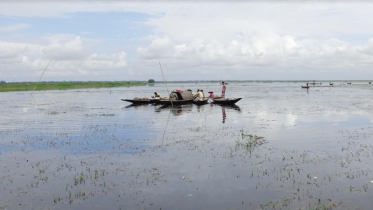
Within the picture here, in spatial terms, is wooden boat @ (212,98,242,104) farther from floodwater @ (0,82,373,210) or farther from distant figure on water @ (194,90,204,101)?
floodwater @ (0,82,373,210)

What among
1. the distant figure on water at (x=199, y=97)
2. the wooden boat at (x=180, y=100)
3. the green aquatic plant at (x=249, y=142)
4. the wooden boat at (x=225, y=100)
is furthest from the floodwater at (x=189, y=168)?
the distant figure on water at (x=199, y=97)

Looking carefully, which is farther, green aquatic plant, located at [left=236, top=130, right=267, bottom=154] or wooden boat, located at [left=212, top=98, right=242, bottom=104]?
wooden boat, located at [left=212, top=98, right=242, bottom=104]

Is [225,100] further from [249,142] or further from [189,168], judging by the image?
[189,168]

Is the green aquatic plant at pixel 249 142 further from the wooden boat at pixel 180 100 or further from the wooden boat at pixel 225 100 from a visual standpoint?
the wooden boat at pixel 180 100

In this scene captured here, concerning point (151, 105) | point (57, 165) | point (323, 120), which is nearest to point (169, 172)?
point (57, 165)

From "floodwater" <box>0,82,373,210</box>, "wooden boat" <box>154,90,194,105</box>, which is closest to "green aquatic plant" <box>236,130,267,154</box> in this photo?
"floodwater" <box>0,82,373,210</box>

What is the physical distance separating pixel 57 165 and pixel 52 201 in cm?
341

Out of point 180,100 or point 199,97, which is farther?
point 199,97

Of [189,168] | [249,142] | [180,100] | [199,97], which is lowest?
[189,168]

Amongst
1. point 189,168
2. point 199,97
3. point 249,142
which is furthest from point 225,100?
point 189,168

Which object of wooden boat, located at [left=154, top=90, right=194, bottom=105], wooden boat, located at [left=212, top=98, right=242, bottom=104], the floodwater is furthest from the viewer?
wooden boat, located at [left=154, top=90, right=194, bottom=105]

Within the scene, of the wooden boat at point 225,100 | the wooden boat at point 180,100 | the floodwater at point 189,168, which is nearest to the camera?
the floodwater at point 189,168

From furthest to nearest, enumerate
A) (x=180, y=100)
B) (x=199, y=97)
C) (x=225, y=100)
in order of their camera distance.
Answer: (x=199, y=97) < (x=180, y=100) < (x=225, y=100)

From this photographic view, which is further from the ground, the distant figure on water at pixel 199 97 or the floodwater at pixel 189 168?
the distant figure on water at pixel 199 97
